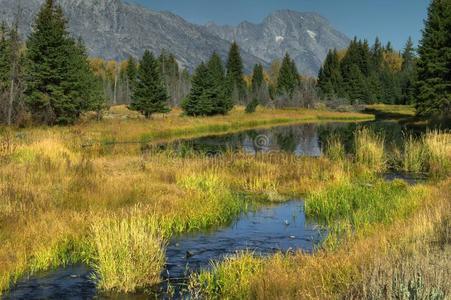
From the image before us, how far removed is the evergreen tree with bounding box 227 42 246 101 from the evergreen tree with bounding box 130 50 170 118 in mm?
47576

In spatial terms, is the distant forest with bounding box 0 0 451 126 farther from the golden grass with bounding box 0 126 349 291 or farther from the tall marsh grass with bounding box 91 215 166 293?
the tall marsh grass with bounding box 91 215 166 293

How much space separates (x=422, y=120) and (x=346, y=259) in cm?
5341

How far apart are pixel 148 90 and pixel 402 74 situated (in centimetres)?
8231

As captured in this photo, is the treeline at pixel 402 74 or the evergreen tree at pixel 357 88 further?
the evergreen tree at pixel 357 88

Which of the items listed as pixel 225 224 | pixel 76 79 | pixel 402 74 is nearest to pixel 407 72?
pixel 402 74

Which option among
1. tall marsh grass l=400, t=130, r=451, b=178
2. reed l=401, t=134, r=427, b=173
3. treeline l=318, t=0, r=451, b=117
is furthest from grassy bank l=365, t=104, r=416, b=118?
reed l=401, t=134, r=427, b=173

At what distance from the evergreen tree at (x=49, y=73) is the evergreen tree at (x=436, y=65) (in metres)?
32.5

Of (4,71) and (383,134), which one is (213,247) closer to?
(383,134)

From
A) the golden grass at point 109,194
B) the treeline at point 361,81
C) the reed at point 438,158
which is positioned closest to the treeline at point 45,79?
the golden grass at point 109,194

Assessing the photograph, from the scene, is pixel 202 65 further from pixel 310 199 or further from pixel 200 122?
pixel 310 199

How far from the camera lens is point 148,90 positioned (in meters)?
58.1

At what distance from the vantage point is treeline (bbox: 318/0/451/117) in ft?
165

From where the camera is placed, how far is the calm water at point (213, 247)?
870 cm

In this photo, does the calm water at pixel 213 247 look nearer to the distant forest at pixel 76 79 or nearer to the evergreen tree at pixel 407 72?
the distant forest at pixel 76 79
